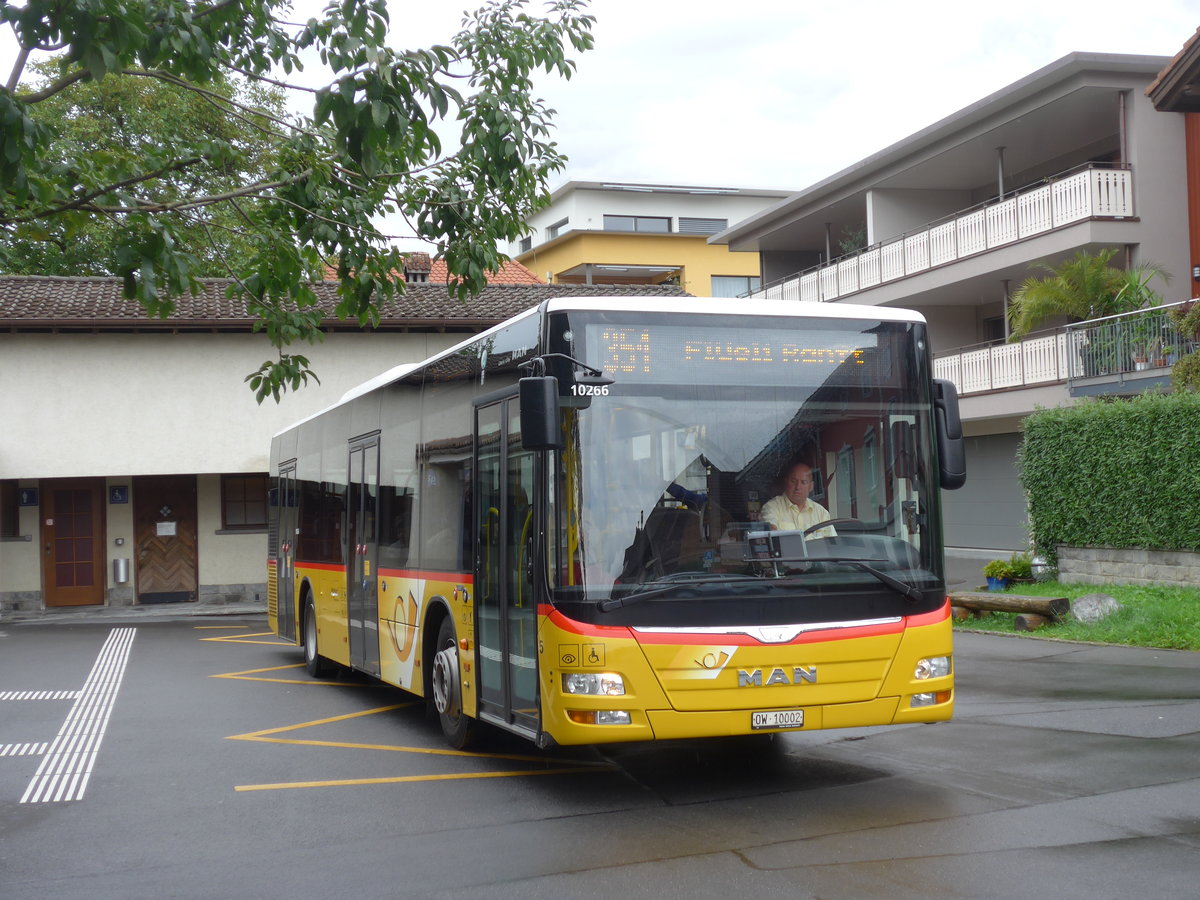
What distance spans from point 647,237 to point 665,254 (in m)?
1.25

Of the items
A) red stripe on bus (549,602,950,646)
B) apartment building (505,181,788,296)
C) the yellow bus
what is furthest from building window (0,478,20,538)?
apartment building (505,181,788,296)

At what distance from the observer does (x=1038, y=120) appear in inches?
1107

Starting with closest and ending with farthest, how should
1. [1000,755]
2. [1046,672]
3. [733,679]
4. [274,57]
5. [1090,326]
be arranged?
[733,679], [1000,755], [274,57], [1046,672], [1090,326]

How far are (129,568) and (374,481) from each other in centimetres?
1884

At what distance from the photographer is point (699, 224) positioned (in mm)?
65875

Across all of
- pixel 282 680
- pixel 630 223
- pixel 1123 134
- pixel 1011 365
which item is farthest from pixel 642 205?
pixel 282 680

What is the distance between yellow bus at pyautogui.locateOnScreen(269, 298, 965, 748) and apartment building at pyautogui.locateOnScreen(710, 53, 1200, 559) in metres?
15.8

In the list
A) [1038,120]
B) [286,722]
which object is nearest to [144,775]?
[286,722]

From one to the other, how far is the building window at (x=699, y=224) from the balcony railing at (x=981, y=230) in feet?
90.5

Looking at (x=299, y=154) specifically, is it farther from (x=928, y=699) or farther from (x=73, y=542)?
(x=73, y=542)

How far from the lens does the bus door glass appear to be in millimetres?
16438

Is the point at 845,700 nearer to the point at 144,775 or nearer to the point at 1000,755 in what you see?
the point at 1000,755

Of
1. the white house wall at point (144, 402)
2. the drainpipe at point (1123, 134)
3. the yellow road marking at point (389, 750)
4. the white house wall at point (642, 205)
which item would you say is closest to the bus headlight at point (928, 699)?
the yellow road marking at point (389, 750)

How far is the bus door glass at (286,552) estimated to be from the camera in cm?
1644
